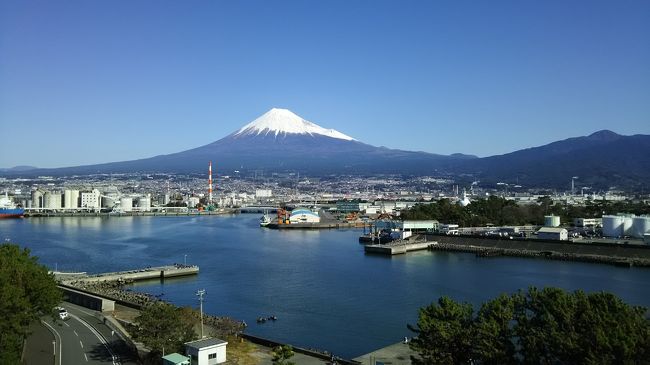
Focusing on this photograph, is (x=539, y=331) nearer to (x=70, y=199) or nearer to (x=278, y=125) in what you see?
(x=70, y=199)

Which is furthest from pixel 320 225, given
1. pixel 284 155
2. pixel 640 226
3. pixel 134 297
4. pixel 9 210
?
pixel 284 155

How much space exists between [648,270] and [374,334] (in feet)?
19.6

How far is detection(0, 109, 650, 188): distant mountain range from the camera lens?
5344cm

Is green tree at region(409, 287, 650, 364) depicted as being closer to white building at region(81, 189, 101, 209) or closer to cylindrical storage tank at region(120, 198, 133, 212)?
cylindrical storage tank at region(120, 198, 133, 212)

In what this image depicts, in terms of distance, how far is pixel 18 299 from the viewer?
3693 mm

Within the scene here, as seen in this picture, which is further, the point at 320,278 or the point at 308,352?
the point at 320,278

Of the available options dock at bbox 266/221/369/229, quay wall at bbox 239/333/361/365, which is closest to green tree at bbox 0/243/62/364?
quay wall at bbox 239/333/361/365

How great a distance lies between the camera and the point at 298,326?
5.62 m

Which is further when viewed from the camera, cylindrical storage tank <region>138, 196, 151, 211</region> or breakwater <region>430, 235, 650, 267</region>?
cylindrical storage tank <region>138, 196, 151, 211</region>

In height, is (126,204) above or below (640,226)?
below

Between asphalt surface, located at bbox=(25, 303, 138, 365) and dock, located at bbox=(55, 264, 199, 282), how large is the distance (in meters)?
3.13

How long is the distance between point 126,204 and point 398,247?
53.3ft

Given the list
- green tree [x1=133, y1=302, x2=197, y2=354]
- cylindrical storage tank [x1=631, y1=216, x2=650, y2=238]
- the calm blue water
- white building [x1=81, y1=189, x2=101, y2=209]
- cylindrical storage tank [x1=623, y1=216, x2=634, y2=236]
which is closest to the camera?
green tree [x1=133, y1=302, x2=197, y2=354]

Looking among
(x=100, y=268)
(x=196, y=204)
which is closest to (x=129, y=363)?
(x=100, y=268)
